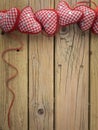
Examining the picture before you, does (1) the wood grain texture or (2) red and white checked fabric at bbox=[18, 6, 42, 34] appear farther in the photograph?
(1) the wood grain texture

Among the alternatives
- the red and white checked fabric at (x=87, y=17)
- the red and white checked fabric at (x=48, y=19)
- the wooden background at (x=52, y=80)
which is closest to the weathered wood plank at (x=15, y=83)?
the wooden background at (x=52, y=80)

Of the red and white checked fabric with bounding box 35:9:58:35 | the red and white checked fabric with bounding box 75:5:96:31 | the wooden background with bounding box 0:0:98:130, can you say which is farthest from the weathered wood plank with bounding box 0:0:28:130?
the red and white checked fabric with bounding box 75:5:96:31

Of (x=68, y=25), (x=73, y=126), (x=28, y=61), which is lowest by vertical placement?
(x=73, y=126)

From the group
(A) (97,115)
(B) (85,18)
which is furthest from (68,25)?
(A) (97,115)

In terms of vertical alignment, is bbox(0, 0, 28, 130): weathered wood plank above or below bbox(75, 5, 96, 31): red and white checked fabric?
below

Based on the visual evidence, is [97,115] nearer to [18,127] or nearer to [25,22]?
[18,127]

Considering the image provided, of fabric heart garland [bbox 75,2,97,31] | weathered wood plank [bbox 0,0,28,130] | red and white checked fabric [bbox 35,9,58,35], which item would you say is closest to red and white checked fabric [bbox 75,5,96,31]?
fabric heart garland [bbox 75,2,97,31]

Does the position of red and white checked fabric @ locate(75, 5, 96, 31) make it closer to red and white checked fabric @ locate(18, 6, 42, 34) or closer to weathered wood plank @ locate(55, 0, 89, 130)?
weathered wood plank @ locate(55, 0, 89, 130)

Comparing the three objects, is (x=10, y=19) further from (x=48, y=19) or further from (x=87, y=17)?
(x=87, y=17)
